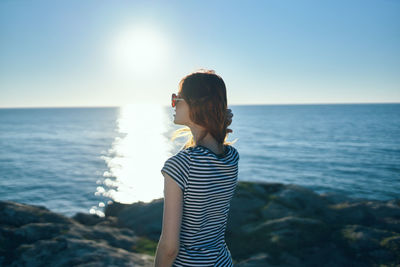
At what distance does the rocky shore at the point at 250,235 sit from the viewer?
648 cm

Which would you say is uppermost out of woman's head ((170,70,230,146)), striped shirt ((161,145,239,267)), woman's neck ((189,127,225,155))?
woman's head ((170,70,230,146))

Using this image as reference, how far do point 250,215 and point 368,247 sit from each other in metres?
3.87

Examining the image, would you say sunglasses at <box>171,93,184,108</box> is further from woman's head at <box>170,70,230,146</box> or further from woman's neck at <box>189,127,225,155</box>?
woman's neck at <box>189,127,225,155</box>

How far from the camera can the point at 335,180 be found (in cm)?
2658

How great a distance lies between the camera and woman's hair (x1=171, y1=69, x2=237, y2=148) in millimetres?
2109

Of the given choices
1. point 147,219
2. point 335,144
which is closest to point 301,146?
point 335,144

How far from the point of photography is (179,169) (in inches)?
77.0

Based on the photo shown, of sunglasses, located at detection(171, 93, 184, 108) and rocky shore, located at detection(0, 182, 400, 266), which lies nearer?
sunglasses, located at detection(171, 93, 184, 108)

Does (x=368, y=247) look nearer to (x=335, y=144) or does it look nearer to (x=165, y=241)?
(x=165, y=241)

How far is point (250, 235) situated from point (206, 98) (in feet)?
24.6

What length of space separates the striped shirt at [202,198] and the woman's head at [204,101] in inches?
8.3

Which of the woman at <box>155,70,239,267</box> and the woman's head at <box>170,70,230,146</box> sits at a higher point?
the woman's head at <box>170,70,230,146</box>

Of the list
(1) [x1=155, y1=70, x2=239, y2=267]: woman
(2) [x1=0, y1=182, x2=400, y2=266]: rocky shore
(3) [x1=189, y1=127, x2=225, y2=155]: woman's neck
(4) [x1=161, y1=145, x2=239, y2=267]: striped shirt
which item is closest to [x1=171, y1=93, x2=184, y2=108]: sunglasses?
(1) [x1=155, y1=70, x2=239, y2=267]: woman

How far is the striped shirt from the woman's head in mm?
212
